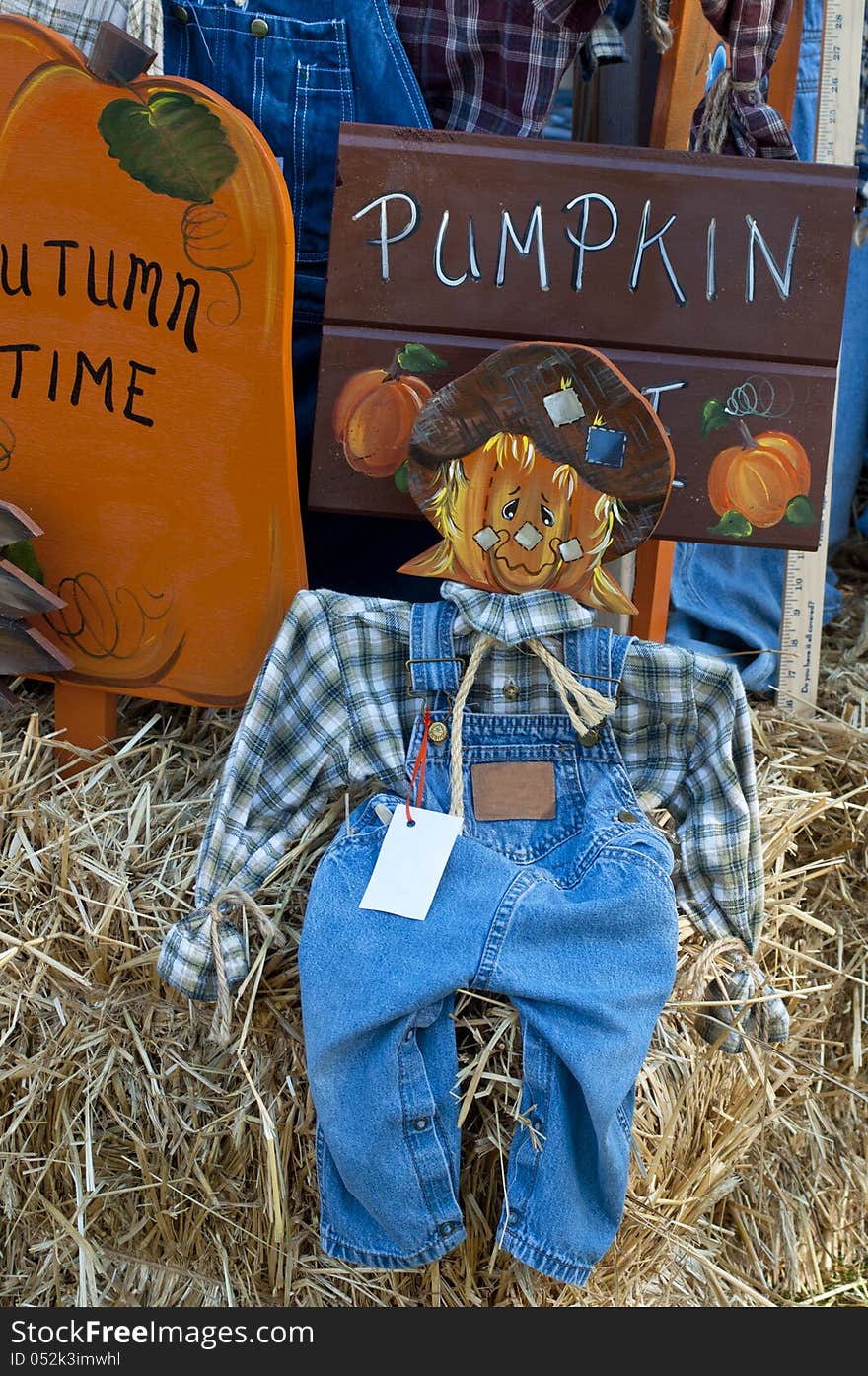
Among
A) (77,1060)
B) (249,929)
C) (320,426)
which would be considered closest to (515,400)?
(320,426)

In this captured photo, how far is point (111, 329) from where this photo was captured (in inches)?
51.4

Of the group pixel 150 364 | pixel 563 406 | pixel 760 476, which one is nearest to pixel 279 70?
pixel 150 364

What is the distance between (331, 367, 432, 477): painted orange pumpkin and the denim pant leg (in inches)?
20.3

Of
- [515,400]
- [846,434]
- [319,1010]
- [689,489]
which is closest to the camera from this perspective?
[319,1010]

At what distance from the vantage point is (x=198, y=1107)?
119 centimetres

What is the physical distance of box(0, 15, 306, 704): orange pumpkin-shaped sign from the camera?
1246 millimetres

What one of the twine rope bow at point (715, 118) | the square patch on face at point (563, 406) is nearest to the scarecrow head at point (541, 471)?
the square patch on face at point (563, 406)

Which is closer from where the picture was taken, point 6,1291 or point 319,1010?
point 319,1010

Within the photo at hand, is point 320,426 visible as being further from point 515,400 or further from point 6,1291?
point 6,1291

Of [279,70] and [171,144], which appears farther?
[279,70]

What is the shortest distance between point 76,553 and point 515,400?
560 mm

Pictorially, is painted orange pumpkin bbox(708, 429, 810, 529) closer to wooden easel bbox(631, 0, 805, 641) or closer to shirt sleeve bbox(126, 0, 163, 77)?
wooden easel bbox(631, 0, 805, 641)

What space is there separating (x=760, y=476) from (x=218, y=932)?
2.44ft

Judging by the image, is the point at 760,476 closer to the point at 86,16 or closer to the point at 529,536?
the point at 529,536
